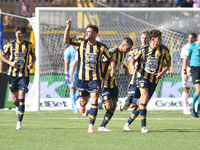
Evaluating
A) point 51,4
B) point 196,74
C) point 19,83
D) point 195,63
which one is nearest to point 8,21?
point 51,4

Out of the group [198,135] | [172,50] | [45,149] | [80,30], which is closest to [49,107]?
[80,30]

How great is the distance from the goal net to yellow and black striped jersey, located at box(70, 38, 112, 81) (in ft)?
17.0

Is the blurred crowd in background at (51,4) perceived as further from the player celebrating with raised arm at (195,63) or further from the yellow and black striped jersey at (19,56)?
the yellow and black striped jersey at (19,56)

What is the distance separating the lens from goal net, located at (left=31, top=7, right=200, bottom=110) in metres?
11.7

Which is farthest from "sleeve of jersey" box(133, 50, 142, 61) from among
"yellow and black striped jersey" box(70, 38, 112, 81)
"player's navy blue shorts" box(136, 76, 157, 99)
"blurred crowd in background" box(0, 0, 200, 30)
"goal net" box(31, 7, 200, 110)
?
"blurred crowd in background" box(0, 0, 200, 30)

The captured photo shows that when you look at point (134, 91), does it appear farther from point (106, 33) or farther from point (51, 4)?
point (51, 4)

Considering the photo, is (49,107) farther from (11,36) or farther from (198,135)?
(198,135)

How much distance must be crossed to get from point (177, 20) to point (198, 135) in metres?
7.15

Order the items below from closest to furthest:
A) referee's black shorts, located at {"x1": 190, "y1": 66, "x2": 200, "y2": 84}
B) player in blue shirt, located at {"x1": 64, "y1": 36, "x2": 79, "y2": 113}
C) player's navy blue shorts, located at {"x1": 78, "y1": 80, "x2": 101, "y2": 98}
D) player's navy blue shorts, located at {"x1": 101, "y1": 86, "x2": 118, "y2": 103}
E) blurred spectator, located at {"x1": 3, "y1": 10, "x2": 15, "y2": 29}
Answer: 1. player's navy blue shorts, located at {"x1": 78, "y1": 80, "x2": 101, "y2": 98}
2. player's navy blue shorts, located at {"x1": 101, "y1": 86, "x2": 118, "y2": 103}
3. referee's black shorts, located at {"x1": 190, "y1": 66, "x2": 200, "y2": 84}
4. player in blue shirt, located at {"x1": 64, "y1": 36, "x2": 79, "y2": 113}
5. blurred spectator, located at {"x1": 3, "y1": 10, "x2": 15, "y2": 29}

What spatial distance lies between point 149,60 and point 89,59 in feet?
3.00

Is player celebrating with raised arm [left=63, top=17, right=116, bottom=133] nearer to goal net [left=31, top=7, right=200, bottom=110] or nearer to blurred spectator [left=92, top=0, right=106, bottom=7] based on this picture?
goal net [left=31, top=7, right=200, bottom=110]

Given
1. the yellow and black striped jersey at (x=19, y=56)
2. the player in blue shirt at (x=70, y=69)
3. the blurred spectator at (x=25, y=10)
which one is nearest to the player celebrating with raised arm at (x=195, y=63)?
the player in blue shirt at (x=70, y=69)

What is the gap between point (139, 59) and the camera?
6496 millimetres

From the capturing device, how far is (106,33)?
1272cm
